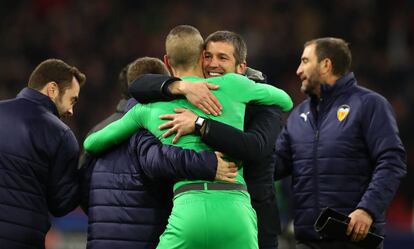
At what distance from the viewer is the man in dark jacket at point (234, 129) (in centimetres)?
471

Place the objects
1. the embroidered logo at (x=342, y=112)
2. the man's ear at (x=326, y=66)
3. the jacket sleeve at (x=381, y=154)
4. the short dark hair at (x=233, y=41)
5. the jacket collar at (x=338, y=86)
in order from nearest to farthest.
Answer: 1. the short dark hair at (x=233, y=41)
2. the jacket sleeve at (x=381, y=154)
3. the embroidered logo at (x=342, y=112)
4. the jacket collar at (x=338, y=86)
5. the man's ear at (x=326, y=66)

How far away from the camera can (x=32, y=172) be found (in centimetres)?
518

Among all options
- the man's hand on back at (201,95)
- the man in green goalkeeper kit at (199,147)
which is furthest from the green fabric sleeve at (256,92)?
the man's hand on back at (201,95)

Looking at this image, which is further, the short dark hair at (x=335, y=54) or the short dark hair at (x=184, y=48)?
the short dark hair at (x=335, y=54)

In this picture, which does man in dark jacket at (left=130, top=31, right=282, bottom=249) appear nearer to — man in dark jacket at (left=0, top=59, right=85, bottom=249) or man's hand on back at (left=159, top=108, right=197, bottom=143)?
man's hand on back at (left=159, top=108, right=197, bottom=143)

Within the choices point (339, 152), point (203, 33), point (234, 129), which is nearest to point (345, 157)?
point (339, 152)

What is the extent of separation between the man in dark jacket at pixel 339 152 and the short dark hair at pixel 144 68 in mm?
1133

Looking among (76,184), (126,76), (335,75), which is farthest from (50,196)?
(335,75)

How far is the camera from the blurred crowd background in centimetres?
1272

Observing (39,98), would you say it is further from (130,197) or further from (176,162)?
(176,162)

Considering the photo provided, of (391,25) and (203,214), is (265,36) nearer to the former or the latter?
(391,25)

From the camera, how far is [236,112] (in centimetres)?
481

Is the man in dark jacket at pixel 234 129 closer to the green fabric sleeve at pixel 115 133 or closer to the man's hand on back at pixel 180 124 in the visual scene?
the man's hand on back at pixel 180 124

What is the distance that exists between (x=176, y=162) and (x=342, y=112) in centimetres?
173
